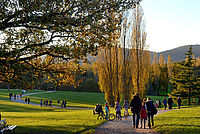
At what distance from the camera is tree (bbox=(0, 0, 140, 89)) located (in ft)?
32.1

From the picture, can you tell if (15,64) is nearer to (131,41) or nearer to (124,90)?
(124,90)

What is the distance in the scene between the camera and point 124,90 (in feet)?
99.9

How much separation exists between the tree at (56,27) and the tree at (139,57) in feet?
69.4

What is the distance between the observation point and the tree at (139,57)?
32219 millimetres

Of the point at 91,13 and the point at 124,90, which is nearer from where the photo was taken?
the point at 91,13

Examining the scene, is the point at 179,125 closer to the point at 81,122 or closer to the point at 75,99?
the point at 81,122

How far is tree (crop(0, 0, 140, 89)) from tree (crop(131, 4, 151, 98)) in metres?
21.1

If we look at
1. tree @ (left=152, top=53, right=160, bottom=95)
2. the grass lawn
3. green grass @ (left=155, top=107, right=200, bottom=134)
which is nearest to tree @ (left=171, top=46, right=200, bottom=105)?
the grass lawn

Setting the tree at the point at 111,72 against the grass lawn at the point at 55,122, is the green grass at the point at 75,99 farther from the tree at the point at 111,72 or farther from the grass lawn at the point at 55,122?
the grass lawn at the point at 55,122

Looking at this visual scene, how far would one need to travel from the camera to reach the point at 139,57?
32.8 meters

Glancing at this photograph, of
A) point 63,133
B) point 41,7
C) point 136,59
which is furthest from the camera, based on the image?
point 136,59

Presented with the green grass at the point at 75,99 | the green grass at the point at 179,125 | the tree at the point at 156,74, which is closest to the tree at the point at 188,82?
the green grass at the point at 75,99

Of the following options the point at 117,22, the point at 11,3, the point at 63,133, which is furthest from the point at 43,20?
the point at 63,133

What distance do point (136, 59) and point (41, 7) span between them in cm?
2450
